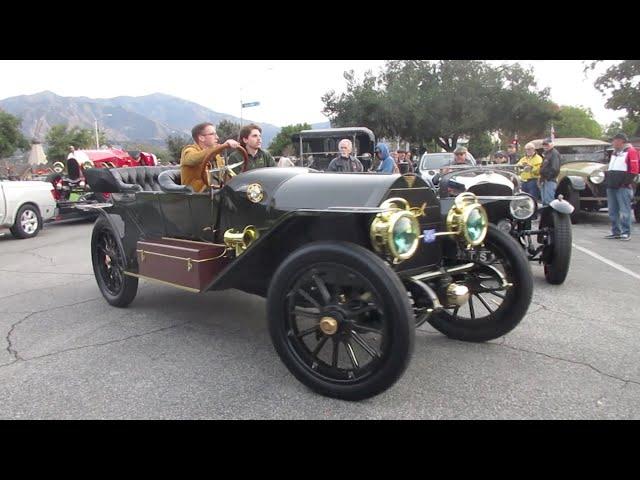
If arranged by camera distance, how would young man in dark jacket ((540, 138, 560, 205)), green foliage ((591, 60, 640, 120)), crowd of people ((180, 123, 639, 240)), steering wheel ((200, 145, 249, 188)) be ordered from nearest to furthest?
1. steering wheel ((200, 145, 249, 188))
2. crowd of people ((180, 123, 639, 240))
3. young man in dark jacket ((540, 138, 560, 205))
4. green foliage ((591, 60, 640, 120))

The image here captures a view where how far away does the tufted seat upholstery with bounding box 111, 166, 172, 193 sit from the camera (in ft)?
15.1

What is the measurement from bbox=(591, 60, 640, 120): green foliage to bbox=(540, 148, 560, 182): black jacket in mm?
25344

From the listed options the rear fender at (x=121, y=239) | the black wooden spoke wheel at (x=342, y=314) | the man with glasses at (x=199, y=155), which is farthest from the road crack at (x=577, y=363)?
the rear fender at (x=121, y=239)

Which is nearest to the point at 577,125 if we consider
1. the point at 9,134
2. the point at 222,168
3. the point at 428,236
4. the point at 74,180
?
the point at 9,134

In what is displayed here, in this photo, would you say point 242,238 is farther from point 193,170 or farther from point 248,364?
point 193,170

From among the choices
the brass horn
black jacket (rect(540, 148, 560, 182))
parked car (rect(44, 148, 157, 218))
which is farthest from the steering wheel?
parked car (rect(44, 148, 157, 218))

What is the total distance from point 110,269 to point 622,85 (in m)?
34.3

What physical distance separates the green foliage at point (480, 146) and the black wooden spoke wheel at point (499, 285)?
123ft

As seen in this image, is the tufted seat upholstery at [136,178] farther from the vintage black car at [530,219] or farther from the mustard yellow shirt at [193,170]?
the vintage black car at [530,219]

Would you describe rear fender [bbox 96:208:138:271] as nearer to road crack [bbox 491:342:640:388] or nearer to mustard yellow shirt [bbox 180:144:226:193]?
mustard yellow shirt [bbox 180:144:226:193]

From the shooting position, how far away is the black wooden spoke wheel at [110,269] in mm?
4488

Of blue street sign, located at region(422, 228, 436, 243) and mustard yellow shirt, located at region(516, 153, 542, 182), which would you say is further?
mustard yellow shirt, located at region(516, 153, 542, 182)
